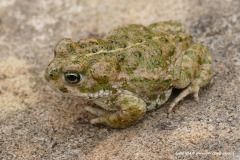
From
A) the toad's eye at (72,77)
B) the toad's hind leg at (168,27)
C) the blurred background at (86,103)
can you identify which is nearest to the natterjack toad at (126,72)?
the toad's eye at (72,77)

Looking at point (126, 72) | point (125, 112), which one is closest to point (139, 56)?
point (126, 72)

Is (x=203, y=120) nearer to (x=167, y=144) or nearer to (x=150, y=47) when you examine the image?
(x=167, y=144)

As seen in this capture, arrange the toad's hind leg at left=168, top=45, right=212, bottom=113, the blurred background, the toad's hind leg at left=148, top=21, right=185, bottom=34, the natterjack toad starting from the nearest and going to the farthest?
the blurred background, the natterjack toad, the toad's hind leg at left=168, top=45, right=212, bottom=113, the toad's hind leg at left=148, top=21, right=185, bottom=34

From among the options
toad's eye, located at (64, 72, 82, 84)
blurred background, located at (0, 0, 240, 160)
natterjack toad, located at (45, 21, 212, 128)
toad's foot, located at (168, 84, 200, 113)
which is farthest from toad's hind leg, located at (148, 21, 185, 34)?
toad's eye, located at (64, 72, 82, 84)

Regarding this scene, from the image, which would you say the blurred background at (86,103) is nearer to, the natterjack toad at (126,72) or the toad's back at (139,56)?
the natterjack toad at (126,72)

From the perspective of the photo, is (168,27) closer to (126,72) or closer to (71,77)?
(126,72)

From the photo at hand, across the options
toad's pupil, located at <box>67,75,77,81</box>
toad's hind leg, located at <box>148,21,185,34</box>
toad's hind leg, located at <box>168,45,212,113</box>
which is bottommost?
toad's hind leg, located at <box>168,45,212,113</box>

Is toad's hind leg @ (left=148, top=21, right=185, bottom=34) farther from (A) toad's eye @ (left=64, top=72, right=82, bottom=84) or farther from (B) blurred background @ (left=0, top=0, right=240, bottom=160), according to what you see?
(A) toad's eye @ (left=64, top=72, right=82, bottom=84)
